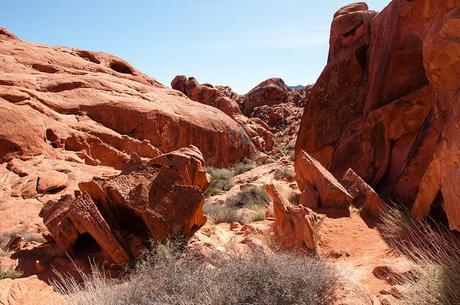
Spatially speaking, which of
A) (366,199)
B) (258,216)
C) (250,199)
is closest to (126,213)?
(258,216)

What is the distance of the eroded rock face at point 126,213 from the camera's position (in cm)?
631

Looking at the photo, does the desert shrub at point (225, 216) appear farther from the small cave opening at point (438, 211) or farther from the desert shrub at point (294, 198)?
the small cave opening at point (438, 211)

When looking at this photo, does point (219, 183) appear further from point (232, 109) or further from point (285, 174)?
point (232, 109)

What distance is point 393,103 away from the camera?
10.1m

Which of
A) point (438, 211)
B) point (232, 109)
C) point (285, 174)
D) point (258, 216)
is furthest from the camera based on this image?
point (232, 109)

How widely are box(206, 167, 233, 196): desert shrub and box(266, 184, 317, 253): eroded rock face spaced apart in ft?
28.0

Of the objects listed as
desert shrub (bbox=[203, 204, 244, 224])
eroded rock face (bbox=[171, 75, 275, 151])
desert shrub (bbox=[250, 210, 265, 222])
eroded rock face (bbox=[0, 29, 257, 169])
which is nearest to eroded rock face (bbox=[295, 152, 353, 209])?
desert shrub (bbox=[250, 210, 265, 222])

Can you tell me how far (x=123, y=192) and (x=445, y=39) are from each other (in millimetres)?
5270

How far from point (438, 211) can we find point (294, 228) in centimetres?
238

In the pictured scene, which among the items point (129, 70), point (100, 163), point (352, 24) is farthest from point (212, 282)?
point (129, 70)

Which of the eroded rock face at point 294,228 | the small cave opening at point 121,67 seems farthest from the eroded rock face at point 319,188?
the small cave opening at point 121,67

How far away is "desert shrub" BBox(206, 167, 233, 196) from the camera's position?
16.0m

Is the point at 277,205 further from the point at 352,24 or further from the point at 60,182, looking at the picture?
the point at 352,24

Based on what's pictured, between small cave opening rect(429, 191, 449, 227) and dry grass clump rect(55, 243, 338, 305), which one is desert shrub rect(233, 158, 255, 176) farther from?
dry grass clump rect(55, 243, 338, 305)
